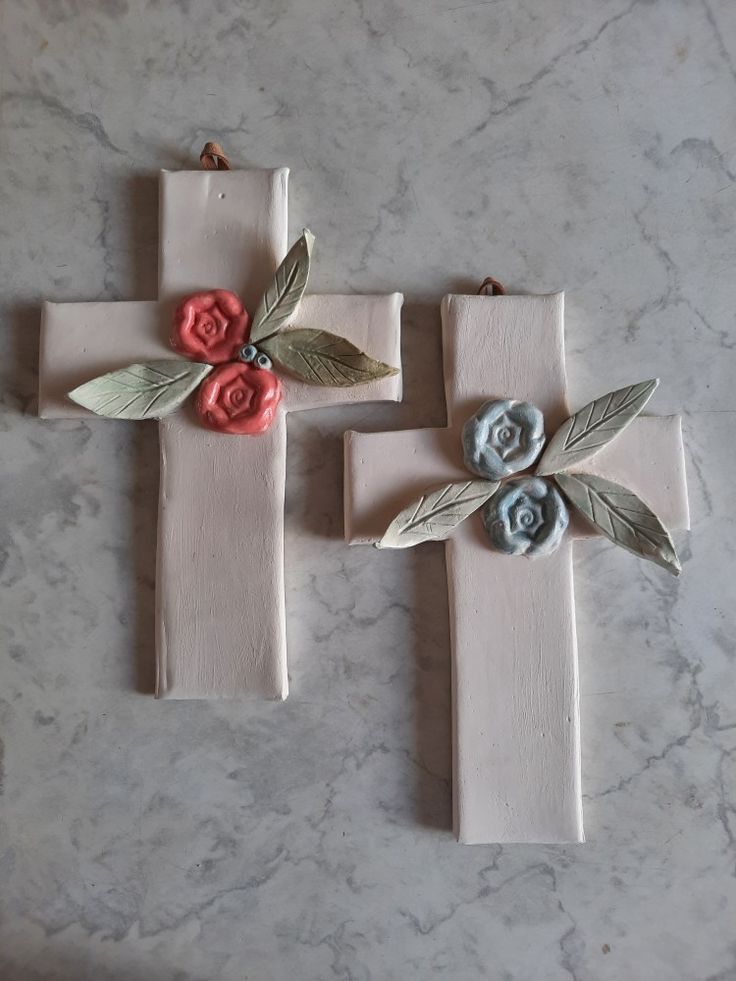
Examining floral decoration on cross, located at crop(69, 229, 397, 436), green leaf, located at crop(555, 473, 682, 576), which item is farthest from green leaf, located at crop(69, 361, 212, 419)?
green leaf, located at crop(555, 473, 682, 576)

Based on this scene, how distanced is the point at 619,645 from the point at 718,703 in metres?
0.13

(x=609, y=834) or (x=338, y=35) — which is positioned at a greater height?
(x=338, y=35)

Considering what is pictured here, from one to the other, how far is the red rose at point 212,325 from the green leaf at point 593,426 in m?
0.37

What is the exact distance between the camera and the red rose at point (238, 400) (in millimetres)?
846

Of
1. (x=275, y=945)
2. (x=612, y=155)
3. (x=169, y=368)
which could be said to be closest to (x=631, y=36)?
(x=612, y=155)

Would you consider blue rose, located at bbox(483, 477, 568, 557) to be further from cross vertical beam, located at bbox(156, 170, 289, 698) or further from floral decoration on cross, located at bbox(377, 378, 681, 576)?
cross vertical beam, located at bbox(156, 170, 289, 698)

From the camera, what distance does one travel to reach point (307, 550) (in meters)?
0.89

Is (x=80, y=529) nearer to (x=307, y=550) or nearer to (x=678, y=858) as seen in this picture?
(x=307, y=550)

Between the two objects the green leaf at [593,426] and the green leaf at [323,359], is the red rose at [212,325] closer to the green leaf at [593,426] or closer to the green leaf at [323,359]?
the green leaf at [323,359]

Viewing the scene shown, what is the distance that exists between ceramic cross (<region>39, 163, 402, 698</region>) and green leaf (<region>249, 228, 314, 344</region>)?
0.12 feet

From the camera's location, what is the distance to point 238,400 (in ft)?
2.78

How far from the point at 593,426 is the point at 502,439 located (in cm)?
10

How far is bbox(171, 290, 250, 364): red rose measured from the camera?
855 millimetres

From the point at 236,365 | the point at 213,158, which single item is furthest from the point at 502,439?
the point at 213,158
